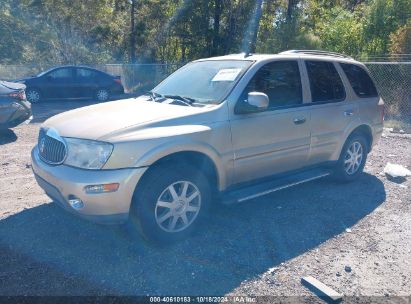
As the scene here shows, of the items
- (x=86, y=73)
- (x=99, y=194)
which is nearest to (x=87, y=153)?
(x=99, y=194)

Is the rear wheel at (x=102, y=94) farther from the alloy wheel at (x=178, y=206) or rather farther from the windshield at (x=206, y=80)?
the alloy wheel at (x=178, y=206)

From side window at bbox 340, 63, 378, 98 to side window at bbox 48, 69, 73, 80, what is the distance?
1253 cm

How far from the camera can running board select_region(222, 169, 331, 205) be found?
4141mm

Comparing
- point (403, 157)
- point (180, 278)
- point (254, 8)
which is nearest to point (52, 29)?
point (254, 8)

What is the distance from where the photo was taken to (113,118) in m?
3.83

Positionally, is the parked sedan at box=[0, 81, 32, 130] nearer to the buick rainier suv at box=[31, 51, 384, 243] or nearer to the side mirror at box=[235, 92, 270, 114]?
the buick rainier suv at box=[31, 51, 384, 243]

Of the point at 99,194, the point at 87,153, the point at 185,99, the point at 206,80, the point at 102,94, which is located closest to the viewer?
the point at 99,194

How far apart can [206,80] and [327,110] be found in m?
1.71

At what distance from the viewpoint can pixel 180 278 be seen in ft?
11.0

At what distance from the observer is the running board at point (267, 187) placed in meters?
4.14

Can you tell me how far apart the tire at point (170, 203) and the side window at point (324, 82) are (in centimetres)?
207

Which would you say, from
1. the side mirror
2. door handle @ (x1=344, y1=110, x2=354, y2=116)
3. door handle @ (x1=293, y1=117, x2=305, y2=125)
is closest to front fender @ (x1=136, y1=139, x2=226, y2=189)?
the side mirror

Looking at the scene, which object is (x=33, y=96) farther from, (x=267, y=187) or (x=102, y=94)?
(x=267, y=187)

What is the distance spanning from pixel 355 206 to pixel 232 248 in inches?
81.4
